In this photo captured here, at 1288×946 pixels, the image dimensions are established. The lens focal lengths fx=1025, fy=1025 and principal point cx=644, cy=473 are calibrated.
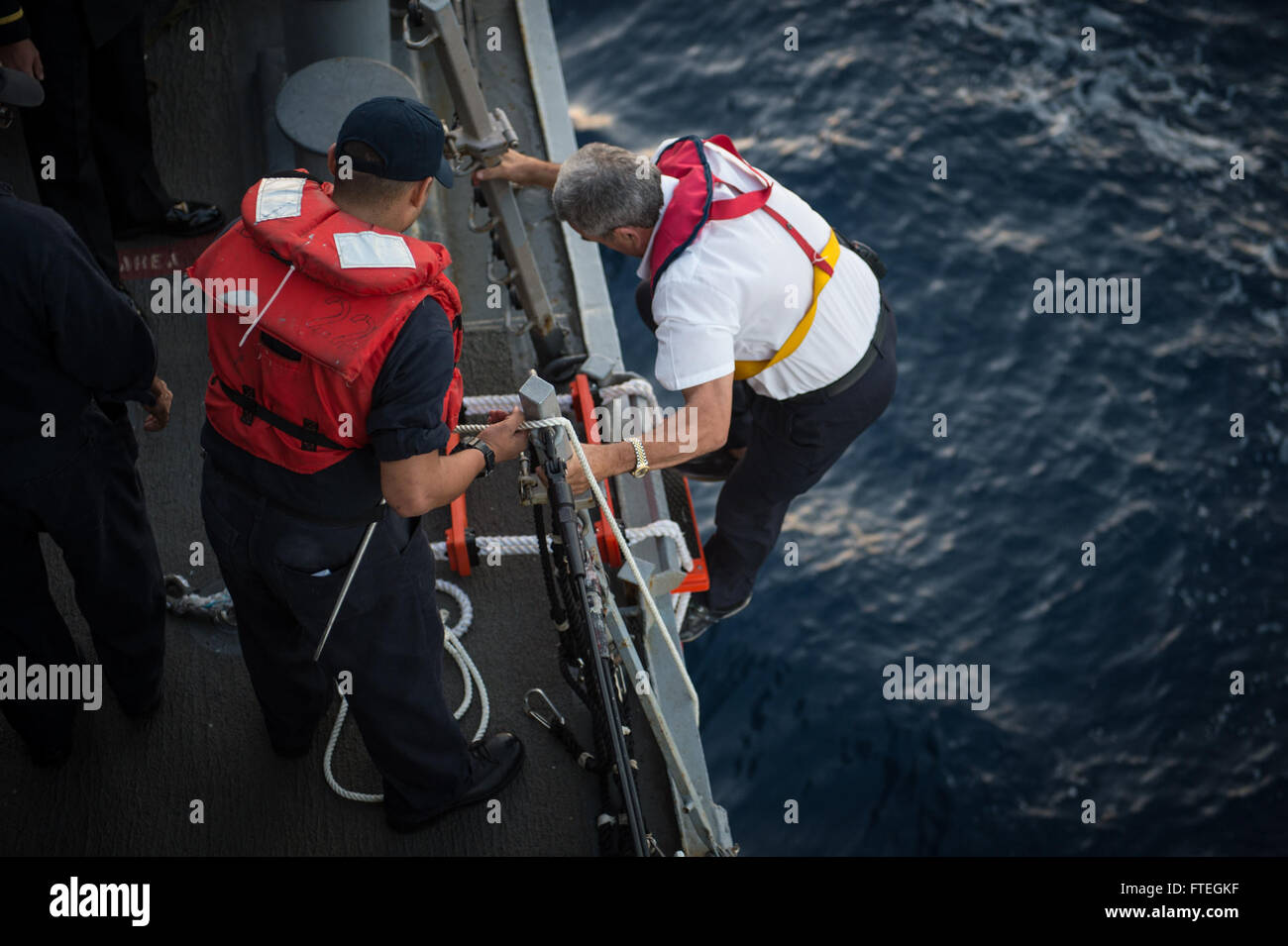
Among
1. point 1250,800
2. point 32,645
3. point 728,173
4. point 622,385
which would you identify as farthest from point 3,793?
point 1250,800

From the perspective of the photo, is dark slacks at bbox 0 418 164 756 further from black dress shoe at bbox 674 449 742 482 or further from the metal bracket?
black dress shoe at bbox 674 449 742 482

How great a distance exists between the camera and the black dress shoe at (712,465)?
4734 millimetres

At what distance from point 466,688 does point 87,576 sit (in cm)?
122

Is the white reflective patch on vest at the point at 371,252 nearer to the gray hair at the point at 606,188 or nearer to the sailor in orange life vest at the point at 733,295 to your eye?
the sailor in orange life vest at the point at 733,295

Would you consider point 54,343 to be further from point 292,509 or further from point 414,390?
point 414,390

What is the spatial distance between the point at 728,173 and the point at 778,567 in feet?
10.3

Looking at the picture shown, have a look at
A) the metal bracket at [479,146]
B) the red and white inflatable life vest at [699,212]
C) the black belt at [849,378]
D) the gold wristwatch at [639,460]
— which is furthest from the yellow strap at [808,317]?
the metal bracket at [479,146]

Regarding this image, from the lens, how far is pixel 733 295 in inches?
121


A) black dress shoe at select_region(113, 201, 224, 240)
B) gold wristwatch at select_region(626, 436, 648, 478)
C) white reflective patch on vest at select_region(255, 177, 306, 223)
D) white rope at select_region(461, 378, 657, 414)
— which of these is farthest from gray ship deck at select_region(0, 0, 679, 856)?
white reflective patch on vest at select_region(255, 177, 306, 223)

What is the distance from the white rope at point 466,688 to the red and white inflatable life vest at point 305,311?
89cm

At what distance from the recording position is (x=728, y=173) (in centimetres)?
323

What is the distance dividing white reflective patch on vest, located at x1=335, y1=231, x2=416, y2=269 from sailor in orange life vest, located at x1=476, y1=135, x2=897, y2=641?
794mm

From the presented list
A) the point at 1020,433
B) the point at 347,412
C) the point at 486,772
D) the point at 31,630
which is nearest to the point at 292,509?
the point at 347,412

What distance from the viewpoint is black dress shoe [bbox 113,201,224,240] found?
4664mm
